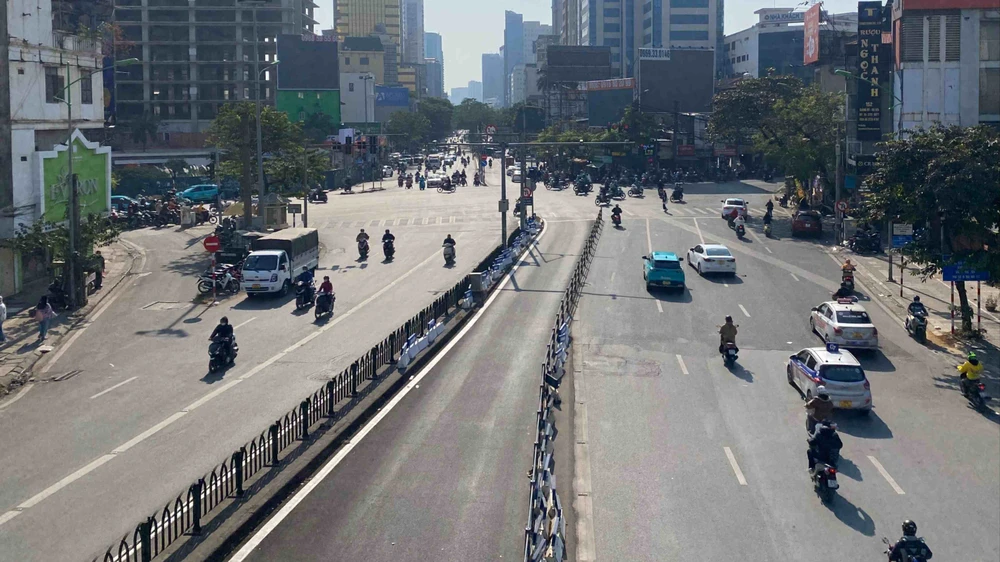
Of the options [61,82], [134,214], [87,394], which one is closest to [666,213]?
[134,214]

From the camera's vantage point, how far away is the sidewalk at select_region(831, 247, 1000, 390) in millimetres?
30000

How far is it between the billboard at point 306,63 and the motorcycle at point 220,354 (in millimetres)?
105113

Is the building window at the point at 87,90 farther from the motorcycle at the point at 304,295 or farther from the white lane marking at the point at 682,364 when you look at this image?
the white lane marking at the point at 682,364

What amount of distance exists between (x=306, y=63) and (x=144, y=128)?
72.8ft

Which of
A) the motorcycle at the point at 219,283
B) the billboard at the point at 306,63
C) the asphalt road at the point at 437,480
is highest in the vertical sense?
the billboard at the point at 306,63

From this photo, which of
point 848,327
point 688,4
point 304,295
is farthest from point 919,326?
point 688,4

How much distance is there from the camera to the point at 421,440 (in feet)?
62.4

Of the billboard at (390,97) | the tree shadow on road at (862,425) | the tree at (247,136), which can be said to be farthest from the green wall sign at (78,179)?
the billboard at (390,97)

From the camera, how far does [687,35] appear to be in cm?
16862

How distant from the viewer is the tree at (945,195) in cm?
2931

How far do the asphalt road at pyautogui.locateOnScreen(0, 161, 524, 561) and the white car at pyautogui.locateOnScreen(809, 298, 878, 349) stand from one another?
45.0 ft

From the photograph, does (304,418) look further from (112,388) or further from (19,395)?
(19,395)

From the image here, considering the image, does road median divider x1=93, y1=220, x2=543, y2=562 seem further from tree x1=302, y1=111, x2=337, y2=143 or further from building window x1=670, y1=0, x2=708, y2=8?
building window x1=670, y1=0, x2=708, y2=8

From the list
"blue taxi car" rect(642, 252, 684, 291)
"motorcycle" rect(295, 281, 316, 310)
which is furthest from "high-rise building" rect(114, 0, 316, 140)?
"blue taxi car" rect(642, 252, 684, 291)
